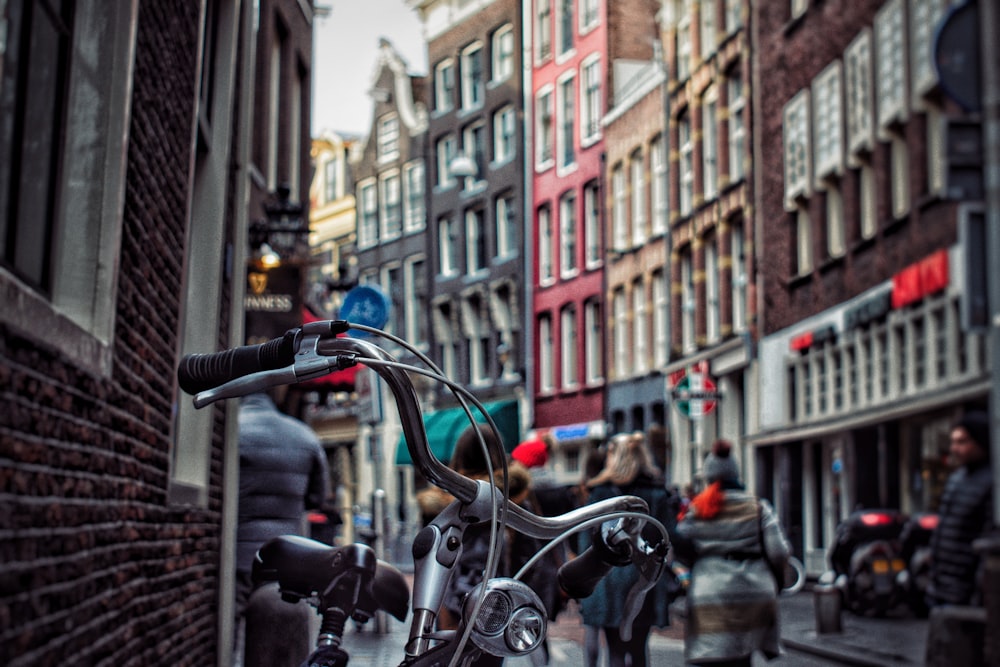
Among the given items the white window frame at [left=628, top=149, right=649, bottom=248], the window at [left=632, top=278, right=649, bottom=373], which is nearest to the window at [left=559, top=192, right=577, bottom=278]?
the white window frame at [left=628, top=149, right=649, bottom=248]

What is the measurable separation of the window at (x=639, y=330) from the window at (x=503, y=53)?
9.87 meters

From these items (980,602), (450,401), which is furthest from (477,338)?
(980,602)

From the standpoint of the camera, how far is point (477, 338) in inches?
1766

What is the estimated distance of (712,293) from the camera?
101 ft

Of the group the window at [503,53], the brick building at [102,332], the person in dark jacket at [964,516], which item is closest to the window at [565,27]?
the window at [503,53]

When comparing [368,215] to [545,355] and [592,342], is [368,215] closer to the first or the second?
[545,355]

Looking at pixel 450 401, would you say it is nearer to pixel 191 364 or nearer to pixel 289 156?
pixel 289 156

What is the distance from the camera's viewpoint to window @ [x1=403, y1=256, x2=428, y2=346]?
47.2 metres

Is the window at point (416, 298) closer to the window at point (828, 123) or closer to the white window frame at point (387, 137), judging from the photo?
the white window frame at point (387, 137)

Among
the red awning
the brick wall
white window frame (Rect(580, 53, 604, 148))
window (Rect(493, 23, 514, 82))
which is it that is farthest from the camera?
window (Rect(493, 23, 514, 82))

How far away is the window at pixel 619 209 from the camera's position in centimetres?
3547

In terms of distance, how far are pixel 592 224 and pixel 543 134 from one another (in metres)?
4.22

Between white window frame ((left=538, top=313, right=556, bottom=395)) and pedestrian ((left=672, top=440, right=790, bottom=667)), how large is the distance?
105 ft

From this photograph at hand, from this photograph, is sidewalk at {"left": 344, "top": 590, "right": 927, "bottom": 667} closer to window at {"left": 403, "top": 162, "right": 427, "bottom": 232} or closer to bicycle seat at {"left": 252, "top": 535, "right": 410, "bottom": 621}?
bicycle seat at {"left": 252, "top": 535, "right": 410, "bottom": 621}
